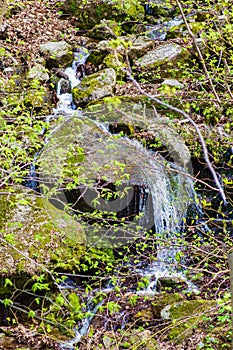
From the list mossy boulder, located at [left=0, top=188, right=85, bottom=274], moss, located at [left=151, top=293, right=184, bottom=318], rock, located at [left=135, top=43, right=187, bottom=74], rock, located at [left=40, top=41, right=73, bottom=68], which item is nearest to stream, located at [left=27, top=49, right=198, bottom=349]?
mossy boulder, located at [left=0, top=188, right=85, bottom=274]

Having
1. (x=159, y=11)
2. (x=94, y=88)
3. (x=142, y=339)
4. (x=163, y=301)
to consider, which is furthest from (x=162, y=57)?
(x=142, y=339)

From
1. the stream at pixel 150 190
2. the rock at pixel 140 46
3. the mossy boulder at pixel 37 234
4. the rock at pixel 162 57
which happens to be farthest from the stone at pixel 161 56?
the mossy boulder at pixel 37 234

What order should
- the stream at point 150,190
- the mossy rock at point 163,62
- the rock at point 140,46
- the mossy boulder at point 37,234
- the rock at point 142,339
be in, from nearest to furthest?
the rock at point 142,339
the mossy boulder at point 37,234
the stream at point 150,190
the mossy rock at point 163,62
the rock at point 140,46

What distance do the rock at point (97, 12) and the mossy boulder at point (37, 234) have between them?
5.45 metres

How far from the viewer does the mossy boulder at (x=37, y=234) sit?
3.84 m

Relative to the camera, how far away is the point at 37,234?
3.97 metres

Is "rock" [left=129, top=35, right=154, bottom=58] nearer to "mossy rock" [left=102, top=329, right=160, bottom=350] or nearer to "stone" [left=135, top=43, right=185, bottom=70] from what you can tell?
"stone" [left=135, top=43, right=185, bottom=70]

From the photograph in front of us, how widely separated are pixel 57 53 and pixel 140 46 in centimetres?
163

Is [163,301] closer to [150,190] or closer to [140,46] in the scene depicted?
[150,190]

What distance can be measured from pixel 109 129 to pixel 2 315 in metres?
2.90

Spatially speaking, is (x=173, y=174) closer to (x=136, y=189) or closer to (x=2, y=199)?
(x=136, y=189)

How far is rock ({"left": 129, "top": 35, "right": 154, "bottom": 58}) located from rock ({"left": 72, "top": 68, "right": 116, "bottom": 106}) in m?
0.81

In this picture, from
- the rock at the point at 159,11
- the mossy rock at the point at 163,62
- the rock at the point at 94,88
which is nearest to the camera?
the rock at the point at 94,88

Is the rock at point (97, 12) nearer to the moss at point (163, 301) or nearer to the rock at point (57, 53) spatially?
the rock at point (57, 53)
